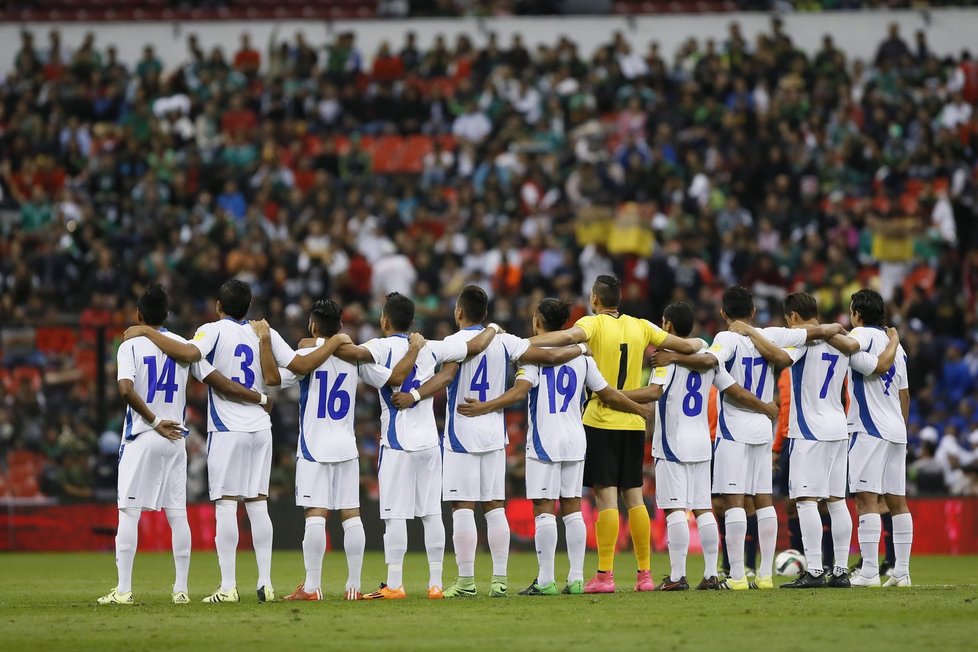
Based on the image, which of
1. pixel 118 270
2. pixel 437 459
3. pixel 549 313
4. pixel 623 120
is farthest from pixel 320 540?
pixel 623 120

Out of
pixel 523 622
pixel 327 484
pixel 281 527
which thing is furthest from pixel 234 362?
pixel 281 527

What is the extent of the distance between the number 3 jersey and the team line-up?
0.01 m

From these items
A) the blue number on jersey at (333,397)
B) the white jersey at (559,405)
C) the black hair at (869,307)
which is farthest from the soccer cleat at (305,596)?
the black hair at (869,307)

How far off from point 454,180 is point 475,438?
15.9 m

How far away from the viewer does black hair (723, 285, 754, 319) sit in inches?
499

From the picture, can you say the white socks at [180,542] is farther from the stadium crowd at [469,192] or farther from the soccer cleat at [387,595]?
the stadium crowd at [469,192]

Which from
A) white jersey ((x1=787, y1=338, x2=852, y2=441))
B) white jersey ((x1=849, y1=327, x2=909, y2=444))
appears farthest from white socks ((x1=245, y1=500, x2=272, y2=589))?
white jersey ((x1=849, y1=327, x2=909, y2=444))

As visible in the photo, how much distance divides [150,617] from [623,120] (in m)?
19.0

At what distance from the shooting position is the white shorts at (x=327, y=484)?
11617mm

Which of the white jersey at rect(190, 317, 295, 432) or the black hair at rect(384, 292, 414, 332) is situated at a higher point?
the black hair at rect(384, 292, 414, 332)

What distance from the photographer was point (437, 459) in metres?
12.0

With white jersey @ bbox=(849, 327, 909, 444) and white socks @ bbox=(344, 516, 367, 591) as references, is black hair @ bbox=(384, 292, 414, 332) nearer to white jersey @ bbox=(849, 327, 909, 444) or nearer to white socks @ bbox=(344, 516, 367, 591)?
white socks @ bbox=(344, 516, 367, 591)

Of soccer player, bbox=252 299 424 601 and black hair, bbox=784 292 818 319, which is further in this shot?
black hair, bbox=784 292 818 319

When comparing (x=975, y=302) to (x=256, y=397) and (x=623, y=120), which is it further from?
(x=256, y=397)
